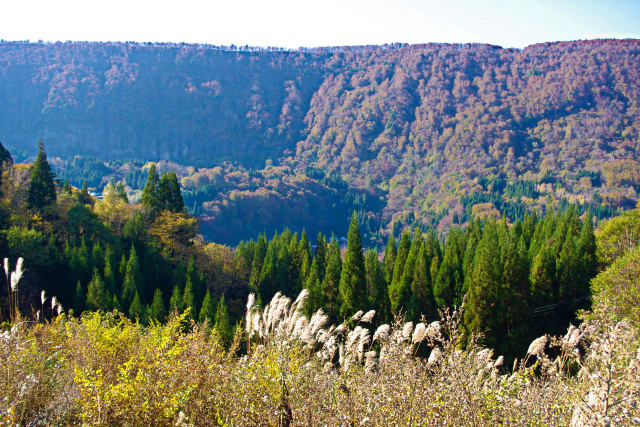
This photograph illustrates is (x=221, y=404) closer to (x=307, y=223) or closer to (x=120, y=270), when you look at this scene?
(x=120, y=270)

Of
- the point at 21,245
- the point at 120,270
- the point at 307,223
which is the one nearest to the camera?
the point at 21,245

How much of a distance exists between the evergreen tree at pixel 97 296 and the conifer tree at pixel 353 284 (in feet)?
44.9

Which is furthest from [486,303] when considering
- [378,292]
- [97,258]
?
[97,258]

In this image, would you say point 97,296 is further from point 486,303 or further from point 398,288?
point 486,303

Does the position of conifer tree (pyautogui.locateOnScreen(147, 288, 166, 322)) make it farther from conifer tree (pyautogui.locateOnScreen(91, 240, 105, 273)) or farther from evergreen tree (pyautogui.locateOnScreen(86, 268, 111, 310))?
conifer tree (pyautogui.locateOnScreen(91, 240, 105, 273))

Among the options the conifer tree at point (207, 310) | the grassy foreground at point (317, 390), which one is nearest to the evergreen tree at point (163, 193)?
the conifer tree at point (207, 310)

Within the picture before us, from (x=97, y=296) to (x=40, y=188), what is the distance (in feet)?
37.8

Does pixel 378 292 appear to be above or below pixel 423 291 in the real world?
below

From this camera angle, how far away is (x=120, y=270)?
3262cm

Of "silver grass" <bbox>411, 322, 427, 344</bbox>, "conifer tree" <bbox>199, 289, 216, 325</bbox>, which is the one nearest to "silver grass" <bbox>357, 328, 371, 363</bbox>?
"silver grass" <bbox>411, 322, 427, 344</bbox>

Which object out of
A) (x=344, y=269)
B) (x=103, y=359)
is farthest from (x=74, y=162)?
(x=103, y=359)

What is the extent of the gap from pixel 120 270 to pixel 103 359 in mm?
24935

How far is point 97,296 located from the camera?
93.3 feet

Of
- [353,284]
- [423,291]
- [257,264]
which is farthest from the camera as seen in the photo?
[257,264]
